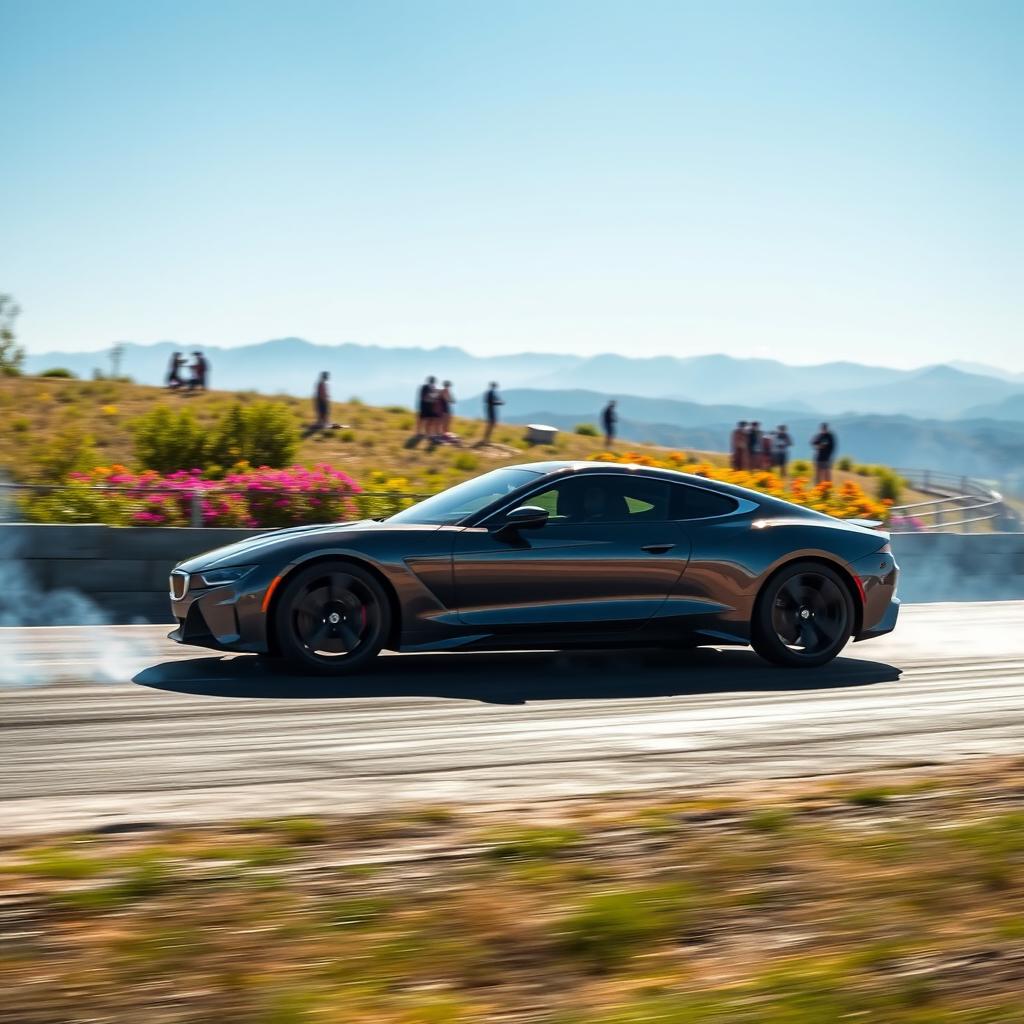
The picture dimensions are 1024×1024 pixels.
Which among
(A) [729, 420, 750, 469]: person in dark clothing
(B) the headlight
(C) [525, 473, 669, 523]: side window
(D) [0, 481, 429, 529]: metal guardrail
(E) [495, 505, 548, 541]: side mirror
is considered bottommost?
(B) the headlight

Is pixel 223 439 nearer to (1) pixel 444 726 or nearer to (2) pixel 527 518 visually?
(2) pixel 527 518

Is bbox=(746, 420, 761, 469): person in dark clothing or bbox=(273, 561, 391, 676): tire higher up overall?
bbox=(746, 420, 761, 469): person in dark clothing

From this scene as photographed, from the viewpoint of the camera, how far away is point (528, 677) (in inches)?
319

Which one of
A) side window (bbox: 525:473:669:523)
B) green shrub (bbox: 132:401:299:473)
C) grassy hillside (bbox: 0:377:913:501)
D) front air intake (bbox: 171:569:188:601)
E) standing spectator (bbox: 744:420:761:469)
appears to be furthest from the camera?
grassy hillside (bbox: 0:377:913:501)

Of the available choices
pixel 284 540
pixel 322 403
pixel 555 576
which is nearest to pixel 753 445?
pixel 322 403

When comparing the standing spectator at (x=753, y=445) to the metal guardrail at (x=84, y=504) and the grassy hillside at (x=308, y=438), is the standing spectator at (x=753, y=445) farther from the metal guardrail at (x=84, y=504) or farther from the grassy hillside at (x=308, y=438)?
the metal guardrail at (x=84, y=504)

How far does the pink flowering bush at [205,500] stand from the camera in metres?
12.6

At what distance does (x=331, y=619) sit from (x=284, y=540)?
0.55 metres

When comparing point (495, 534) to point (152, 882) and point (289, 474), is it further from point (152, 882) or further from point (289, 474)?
point (289, 474)

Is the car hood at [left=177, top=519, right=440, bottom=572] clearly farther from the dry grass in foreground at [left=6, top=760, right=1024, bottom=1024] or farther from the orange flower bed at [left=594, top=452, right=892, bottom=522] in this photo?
the orange flower bed at [left=594, top=452, right=892, bottom=522]

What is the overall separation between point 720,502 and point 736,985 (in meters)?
5.81

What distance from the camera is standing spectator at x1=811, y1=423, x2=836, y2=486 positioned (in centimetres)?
2792

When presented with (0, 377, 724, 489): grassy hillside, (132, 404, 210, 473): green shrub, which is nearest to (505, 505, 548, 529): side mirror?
(132, 404, 210, 473): green shrub

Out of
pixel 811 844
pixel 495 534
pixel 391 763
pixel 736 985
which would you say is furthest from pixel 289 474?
pixel 736 985
